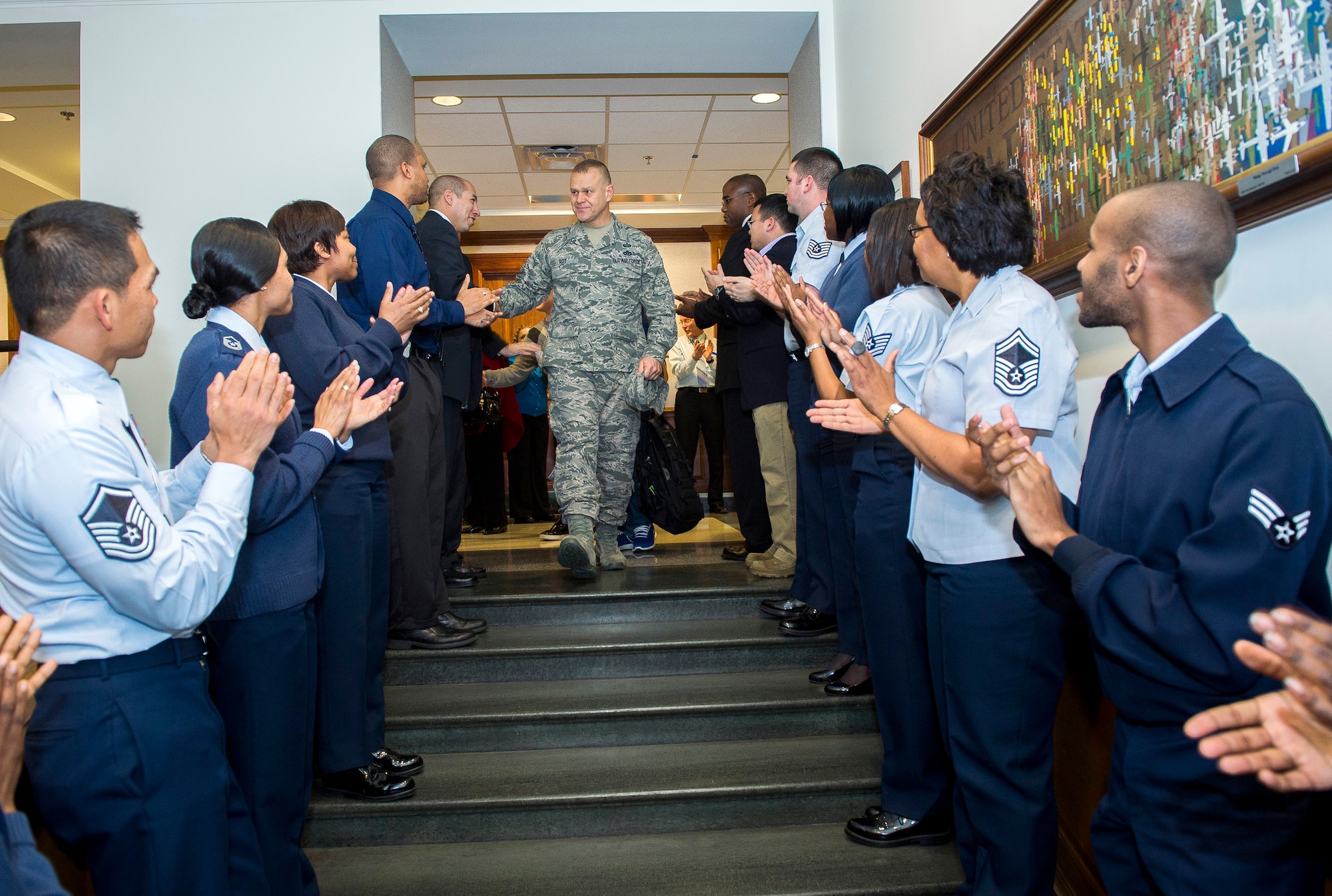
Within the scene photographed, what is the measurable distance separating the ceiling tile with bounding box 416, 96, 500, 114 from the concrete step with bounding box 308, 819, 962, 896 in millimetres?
4878

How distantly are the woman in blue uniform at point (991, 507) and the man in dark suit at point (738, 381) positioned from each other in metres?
2.11

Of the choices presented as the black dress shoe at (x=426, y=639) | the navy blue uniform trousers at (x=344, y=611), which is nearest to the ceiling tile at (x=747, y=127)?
the black dress shoe at (x=426, y=639)

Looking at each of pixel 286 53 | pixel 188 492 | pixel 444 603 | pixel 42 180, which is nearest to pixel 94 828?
pixel 188 492

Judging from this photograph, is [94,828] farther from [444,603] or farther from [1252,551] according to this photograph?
[444,603]

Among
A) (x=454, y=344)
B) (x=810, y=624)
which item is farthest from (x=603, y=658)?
(x=454, y=344)

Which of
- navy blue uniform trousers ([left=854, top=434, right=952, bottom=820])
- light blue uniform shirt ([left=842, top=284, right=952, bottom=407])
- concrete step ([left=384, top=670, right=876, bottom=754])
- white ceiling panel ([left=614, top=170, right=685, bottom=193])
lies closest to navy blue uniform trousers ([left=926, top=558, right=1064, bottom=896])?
navy blue uniform trousers ([left=854, top=434, right=952, bottom=820])

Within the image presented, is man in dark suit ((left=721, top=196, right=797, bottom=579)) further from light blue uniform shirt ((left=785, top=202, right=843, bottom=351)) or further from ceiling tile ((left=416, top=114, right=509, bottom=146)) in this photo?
ceiling tile ((left=416, top=114, right=509, bottom=146))

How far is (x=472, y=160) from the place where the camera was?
7.17m

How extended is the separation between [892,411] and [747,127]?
542cm

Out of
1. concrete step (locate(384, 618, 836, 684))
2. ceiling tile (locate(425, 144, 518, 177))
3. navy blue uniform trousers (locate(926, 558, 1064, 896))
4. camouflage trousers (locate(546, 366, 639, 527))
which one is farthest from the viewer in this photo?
ceiling tile (locate(425, 144, 518, 177))

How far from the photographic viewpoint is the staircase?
227cm

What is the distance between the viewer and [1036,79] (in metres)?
2.22

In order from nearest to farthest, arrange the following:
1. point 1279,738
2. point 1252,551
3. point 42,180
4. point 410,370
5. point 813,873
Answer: point 1279,738, point 1252,551, point 813,873, point 410,370, point 42,180

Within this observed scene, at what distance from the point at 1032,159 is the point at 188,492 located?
2162mm
